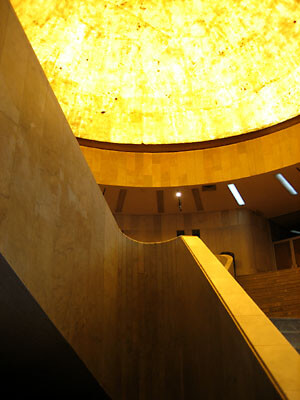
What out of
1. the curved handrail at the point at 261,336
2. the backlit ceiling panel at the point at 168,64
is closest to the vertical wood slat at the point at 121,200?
the backlit ceiling panel at the point at 168,64

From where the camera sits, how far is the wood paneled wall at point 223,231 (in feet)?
42.6

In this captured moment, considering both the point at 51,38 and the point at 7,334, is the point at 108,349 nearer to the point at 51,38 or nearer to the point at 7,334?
the point at 7,334

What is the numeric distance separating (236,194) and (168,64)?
4704 mm

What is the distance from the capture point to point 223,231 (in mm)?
13273

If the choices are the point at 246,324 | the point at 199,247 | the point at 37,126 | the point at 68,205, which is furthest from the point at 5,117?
the point at 199,247

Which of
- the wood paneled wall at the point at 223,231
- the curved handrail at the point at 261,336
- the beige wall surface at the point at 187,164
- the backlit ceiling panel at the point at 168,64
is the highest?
the backlit ceiling panel at the point at 168,64

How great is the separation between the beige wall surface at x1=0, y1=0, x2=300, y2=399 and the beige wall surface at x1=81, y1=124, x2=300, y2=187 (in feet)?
16.2

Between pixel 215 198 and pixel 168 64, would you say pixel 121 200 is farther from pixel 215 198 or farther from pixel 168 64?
pixel 168 64

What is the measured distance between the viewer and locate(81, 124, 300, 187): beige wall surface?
10.6 meters

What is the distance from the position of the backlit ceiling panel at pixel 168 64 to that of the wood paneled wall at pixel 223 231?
326cm

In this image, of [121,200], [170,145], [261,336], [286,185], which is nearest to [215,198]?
[286,185]

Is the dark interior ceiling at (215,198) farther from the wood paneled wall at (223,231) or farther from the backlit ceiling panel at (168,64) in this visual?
the backlit ceiling panel at (168,64)

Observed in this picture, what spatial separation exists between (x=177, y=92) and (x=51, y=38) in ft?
13.7

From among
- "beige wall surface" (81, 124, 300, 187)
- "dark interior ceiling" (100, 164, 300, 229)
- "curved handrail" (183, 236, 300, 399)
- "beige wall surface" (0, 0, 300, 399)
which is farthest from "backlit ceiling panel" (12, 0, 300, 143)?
"curved handrail" (183, 236, 300, 399)
